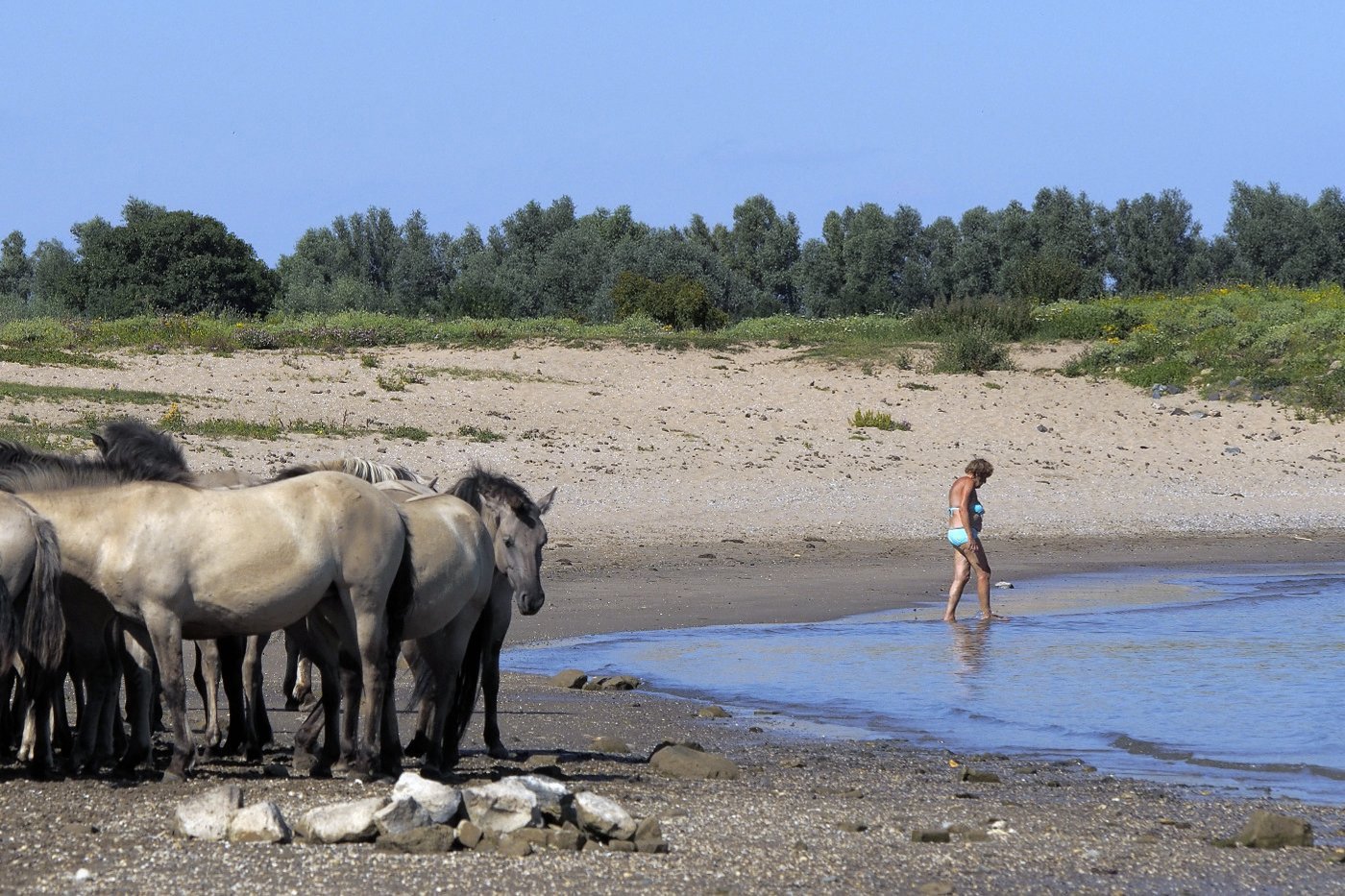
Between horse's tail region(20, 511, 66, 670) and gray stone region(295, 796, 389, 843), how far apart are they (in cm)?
157

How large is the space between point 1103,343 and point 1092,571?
14.5 meters

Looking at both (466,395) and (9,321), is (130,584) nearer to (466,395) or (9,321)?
(466,395)

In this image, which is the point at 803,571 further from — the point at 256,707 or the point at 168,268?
the point at 168,268

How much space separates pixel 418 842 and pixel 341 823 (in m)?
0.32

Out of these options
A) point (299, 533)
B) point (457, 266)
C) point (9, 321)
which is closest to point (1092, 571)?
point (299, 533)

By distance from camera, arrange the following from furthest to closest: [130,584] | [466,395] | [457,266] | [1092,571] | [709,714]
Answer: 1. [457,266]
2. [466,395]
3. [1092,571]
4. [709,714]
5. [130,584]

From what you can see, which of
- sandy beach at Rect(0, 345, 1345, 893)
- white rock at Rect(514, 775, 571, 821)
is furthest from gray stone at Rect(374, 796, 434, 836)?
white rock at Rect(514, 775, 571, 821)

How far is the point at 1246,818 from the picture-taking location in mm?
8109

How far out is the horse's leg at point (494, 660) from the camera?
891 centimetres

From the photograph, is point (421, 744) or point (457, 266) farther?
point (457, 266)

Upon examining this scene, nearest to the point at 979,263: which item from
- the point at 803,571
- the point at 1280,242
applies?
the point at 1280,242

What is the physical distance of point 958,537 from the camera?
16656 millimetres

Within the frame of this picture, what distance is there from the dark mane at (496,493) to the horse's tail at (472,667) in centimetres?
56

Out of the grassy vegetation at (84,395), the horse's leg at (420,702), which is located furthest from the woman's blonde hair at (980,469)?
the grassy vegetation at (84,395)
